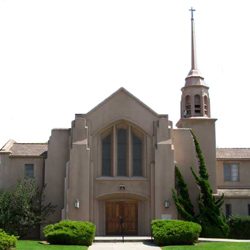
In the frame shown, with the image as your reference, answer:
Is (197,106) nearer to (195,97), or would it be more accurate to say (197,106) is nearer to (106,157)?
(195,97)

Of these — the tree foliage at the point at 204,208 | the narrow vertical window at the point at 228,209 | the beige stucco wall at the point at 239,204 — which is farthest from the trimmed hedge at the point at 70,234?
the beige stucco wall at the point at 239,204

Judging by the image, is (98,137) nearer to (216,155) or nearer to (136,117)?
(136,117)

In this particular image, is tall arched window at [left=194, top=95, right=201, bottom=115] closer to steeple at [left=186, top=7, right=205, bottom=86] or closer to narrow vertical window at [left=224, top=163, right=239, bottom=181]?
steeple at [left=186, top=7, right=205, bottom=86]

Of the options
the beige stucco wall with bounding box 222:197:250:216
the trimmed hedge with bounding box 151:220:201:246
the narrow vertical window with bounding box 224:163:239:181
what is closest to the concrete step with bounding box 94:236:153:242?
the trimmed hedge with bounding box 151:220:201:246

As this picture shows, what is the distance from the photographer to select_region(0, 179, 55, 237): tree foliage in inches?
1326

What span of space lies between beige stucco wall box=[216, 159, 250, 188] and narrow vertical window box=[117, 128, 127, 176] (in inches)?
325

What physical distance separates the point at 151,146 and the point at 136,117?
7.54 feet

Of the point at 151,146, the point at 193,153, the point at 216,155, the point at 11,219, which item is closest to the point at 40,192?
the point at 11,219

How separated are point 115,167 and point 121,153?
113cm

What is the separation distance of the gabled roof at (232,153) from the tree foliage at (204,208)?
5.12m

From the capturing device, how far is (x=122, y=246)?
28812mm

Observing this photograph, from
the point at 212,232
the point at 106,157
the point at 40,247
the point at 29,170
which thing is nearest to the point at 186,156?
the point at 212,232

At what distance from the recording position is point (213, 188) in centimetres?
3712

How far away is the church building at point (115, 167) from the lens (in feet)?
113
